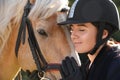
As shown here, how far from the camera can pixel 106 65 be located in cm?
209

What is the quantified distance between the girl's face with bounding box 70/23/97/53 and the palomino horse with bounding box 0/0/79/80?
2.42ft

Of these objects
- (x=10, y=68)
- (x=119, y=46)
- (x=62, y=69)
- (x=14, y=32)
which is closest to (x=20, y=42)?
(x=14, y=32)

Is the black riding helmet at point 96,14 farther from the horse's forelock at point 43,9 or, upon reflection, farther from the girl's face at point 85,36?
the horse's forelock at point 43,9

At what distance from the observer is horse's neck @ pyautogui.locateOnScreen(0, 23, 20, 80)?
3316 millimetres

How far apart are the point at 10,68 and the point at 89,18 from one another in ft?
4.58

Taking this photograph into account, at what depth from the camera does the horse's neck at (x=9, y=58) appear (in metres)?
3.32

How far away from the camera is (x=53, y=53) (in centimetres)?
314

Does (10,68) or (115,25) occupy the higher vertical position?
(115,25)

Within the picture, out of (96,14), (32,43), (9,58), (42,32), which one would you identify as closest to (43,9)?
(42,32)

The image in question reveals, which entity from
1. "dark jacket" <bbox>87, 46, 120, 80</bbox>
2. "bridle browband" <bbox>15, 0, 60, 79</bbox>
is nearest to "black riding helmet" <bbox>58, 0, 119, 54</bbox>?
"dark jacket" <bbox>87, 46, 120, 80</bbox>

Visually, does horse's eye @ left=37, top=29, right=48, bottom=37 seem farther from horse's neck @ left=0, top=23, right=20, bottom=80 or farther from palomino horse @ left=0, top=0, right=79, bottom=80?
horse's neck @ left=0, top=23, right=20, bottom=80

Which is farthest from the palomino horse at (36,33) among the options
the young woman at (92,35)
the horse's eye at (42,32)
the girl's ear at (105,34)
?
the girl's ear at (105,34)

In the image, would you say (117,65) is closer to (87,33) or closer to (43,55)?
(87,33)

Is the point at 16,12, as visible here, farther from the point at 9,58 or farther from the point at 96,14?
the point at 96,14
